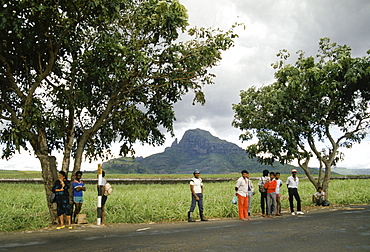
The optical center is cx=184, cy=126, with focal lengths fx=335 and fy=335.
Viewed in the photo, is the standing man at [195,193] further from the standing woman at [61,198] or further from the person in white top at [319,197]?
the person in white top at [319,197]

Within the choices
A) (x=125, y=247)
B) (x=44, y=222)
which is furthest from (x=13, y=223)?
(x=125, y=247)

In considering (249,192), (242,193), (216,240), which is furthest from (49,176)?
(249,192)

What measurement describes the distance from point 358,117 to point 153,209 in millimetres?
13684

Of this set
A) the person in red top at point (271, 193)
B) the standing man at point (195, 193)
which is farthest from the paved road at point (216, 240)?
the person in red top at point (271, 193)

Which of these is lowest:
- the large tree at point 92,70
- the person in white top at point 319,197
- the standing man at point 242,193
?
the person in white top at point 319,197

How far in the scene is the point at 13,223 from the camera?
40.6ft

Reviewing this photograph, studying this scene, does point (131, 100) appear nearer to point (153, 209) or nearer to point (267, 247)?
point (153, 209)

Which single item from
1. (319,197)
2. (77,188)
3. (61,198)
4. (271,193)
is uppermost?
(77,188)

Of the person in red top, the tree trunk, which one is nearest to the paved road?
the tree trunk

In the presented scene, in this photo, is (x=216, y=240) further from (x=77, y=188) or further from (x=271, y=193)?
(x=271, y=193)

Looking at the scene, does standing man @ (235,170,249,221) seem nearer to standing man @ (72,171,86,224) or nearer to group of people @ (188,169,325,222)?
group of people @ (188,169,325,222)

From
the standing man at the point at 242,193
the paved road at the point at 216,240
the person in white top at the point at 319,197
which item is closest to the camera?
the paved road at the point at 216,240

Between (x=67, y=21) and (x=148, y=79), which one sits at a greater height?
(x=67, y=21)

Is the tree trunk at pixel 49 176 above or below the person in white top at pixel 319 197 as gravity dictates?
above
